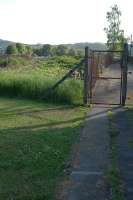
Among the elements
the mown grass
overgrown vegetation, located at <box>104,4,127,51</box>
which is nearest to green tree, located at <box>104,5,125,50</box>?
overgrown vegetation, located at <box>104,4,127,51</box>

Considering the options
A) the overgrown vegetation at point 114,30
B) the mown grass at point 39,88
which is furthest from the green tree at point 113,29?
the mown grass at point 39,88

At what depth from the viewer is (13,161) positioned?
7707 millimetres

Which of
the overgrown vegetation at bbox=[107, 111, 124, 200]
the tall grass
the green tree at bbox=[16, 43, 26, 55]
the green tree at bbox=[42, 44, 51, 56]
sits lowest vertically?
the green tree at bbox=[42, 44, 51, 56]

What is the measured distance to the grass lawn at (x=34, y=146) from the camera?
256 inches

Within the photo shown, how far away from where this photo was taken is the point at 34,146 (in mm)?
8859

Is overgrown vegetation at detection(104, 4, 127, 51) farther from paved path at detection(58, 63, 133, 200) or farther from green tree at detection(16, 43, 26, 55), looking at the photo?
paved path at detection(58, 63, 133, 200)

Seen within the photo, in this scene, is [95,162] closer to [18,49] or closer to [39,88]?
[39,88]

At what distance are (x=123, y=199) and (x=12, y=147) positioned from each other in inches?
124

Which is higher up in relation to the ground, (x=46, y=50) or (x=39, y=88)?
(x=39, y=88)

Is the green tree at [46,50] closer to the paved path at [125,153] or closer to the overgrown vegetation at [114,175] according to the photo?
the paved path at [125,153]

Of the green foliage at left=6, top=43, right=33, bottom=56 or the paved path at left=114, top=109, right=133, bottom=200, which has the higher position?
the paved path at left=114, top=109, right=133, bottom=200

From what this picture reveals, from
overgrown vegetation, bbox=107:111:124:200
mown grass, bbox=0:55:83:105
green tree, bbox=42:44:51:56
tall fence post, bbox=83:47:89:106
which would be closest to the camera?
overgrown vegetation, bbox=107:111:124:200

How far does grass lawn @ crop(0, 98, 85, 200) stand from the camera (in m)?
6.50

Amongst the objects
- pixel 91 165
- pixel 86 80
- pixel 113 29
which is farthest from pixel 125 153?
pixel 113 29
